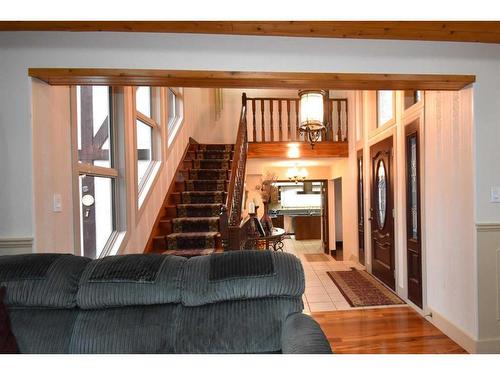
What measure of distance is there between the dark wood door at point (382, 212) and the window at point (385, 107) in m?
0.35

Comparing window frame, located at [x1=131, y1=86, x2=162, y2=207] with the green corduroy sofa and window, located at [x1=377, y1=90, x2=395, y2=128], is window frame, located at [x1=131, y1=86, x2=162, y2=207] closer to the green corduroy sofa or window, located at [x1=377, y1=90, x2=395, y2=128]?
the green corduroy sofa

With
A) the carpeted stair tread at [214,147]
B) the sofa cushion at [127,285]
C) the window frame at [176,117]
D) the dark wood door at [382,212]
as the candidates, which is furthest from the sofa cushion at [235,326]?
the carpeted stair tread at [214,147]

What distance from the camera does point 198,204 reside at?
4.60 m

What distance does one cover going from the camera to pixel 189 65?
84.7 inches

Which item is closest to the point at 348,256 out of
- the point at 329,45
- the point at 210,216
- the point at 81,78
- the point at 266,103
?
the point at 210,216

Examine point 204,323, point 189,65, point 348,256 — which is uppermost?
point 189,65

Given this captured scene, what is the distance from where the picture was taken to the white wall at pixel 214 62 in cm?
207

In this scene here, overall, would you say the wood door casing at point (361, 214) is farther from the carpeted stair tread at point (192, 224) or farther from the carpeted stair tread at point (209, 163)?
the carpeted stair tread at point (192, 224)

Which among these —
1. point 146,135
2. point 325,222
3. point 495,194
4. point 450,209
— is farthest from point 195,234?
point 325,222
